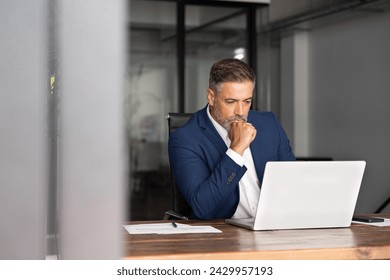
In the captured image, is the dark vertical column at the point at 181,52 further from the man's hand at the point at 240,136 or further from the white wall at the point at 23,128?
the white wall at the point at 23,128

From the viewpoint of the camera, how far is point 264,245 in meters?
1.91

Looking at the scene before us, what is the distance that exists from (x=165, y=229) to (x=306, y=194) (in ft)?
1.70

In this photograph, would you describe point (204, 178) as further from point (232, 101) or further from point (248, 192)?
point (232, 101)

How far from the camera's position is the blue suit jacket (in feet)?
8.84

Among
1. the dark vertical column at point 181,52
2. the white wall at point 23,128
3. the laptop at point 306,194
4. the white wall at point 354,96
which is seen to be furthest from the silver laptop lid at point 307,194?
the dark vertical column at point 181,52

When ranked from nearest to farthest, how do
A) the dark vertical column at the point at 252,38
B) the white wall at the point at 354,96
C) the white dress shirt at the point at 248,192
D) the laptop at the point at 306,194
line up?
the laptop at the point at 306,194 < the white dress shirt at the point at 248,192 < the white wall at the point at 354,96 < the dark vertical column at the point at 252,38

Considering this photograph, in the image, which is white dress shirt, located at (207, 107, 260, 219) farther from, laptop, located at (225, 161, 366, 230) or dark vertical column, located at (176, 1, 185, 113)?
dark vertical column, located at (176, 1, 185, 113)

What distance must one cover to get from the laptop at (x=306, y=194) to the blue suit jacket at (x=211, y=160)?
0.34m

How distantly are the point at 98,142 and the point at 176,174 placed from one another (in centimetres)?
195

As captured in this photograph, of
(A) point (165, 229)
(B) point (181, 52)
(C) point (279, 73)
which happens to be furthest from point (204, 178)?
(C) point (279, 73)

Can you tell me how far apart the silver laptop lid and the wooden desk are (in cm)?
5

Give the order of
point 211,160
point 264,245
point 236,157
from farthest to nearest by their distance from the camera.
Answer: point 211,160 < point 236,157 < point 264,245

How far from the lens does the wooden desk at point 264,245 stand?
5.73 feet

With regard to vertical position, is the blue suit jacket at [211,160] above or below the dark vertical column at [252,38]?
below
